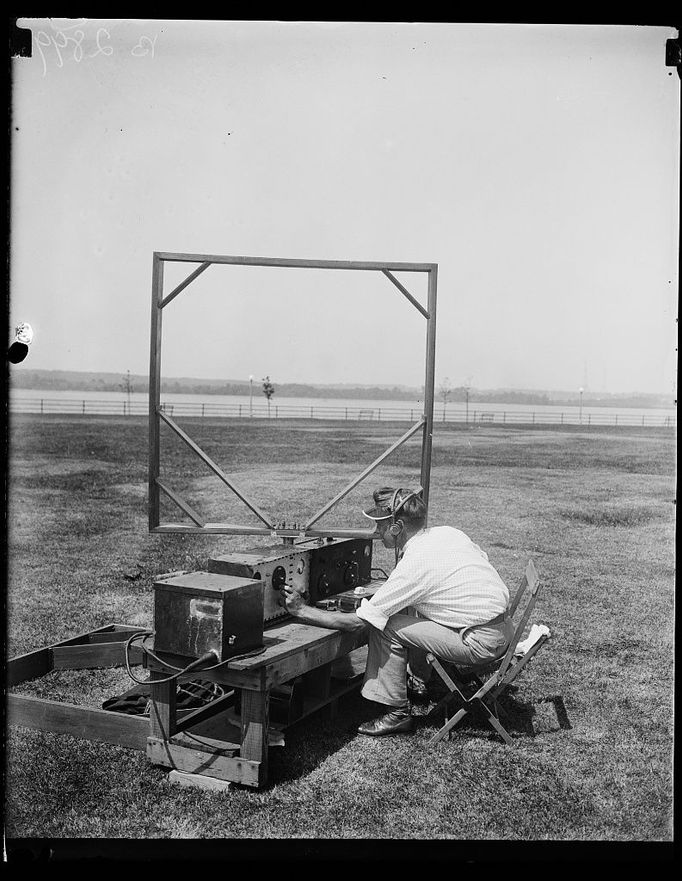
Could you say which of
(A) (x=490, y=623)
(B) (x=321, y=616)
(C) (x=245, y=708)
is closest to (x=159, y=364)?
(B) (x=321, y=616)

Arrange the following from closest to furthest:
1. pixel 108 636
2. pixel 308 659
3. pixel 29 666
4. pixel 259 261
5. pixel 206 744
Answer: pixel 206 744
pixel 308 659
pixel 259 261
pixel 29 666
pixel 108 636

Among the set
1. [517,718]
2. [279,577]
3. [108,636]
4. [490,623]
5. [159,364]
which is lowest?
[517,718]

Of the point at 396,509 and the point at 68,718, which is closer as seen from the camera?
the point at 68,718

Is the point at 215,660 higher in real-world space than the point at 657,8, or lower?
lower

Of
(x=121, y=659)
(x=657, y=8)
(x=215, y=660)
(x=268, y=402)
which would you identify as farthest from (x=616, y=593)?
(x=268, y=402)

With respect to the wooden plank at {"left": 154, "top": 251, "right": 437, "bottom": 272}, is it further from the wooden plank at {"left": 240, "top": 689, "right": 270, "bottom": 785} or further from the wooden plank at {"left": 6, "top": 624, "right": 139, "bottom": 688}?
the wooden plank at {"left": 6, "top": 624, "right": 139, "bottom": 688}

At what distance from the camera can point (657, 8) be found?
3154 mm

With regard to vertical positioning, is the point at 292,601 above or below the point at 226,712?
above

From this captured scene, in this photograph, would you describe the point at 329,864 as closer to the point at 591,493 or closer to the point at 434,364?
the point at 434,364

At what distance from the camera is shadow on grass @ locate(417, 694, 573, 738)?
520 centimetres

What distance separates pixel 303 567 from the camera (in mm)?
5270

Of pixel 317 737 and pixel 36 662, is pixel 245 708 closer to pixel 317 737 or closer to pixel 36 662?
pixel 317 737

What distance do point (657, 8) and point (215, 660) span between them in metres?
3.65

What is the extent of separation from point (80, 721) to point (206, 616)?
136 centimetres
